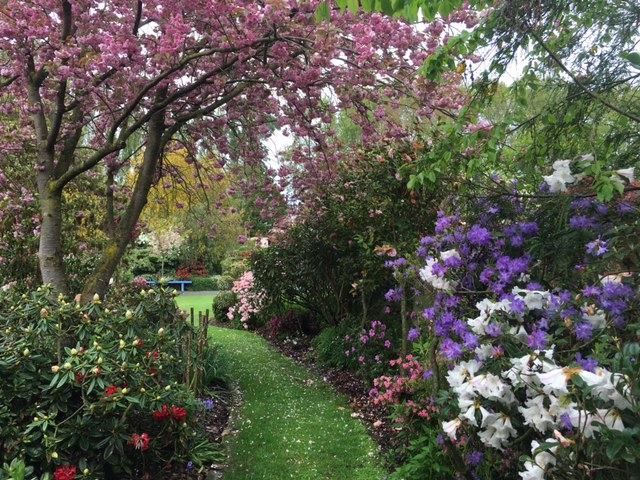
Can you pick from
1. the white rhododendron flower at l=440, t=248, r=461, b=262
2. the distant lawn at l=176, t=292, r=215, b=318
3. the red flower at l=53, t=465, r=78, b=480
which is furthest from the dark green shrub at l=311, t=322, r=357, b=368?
the distant lawn at l=176, t=292, r=215, b=318

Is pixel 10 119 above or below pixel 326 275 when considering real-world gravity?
above

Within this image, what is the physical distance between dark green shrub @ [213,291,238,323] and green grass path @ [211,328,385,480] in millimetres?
7739

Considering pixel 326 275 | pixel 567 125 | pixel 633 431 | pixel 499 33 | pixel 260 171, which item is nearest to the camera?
pixel 633 431

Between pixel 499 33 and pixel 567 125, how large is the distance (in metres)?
0.73

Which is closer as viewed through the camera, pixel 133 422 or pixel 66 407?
pixel 66 407

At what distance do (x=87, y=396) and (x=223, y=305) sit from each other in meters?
12.2

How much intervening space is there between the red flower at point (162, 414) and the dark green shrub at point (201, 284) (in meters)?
25.3

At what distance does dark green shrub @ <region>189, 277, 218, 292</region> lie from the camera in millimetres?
28578

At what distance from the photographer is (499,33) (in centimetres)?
301

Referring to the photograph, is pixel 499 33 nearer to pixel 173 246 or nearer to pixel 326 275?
pixel 326 275

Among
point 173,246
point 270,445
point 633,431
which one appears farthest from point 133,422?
point 173,246

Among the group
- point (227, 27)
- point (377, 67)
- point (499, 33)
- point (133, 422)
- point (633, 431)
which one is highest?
point (227, 27)

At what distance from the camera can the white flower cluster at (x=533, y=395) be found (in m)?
1.78

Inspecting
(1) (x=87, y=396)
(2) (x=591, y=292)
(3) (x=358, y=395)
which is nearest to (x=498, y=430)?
(2) (x=591, y=292)
